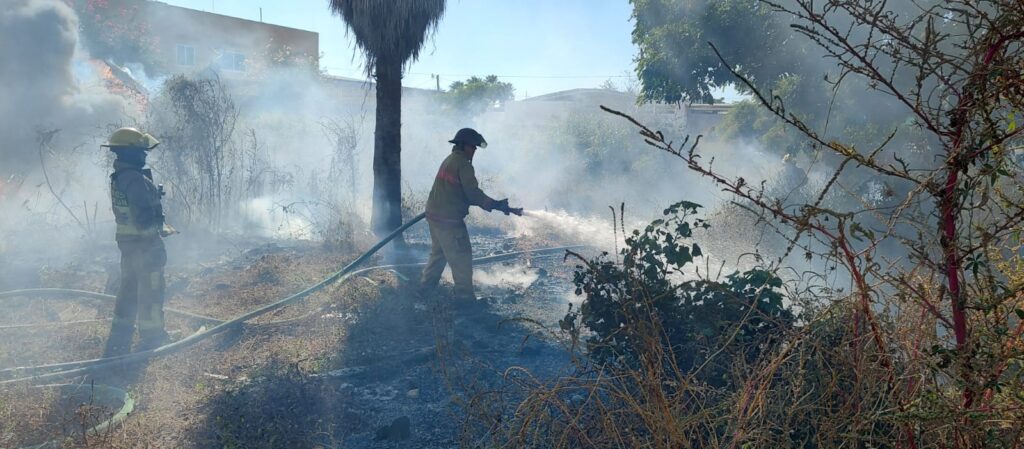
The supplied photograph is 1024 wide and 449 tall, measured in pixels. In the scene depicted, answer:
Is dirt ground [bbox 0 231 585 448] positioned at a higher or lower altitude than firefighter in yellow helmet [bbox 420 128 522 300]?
lower

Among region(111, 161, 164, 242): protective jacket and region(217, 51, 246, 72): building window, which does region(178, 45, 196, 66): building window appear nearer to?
region(217, 51, 246, 72): building window

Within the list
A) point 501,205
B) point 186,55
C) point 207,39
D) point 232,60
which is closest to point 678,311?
point 501,205

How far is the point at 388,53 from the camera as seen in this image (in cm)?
932

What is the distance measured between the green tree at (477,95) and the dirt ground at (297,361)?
20.2 meters

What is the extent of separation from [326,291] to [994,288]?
268 inches

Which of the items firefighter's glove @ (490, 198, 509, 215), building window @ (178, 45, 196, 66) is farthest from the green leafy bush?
building window @ (178, 45, 196, 66)

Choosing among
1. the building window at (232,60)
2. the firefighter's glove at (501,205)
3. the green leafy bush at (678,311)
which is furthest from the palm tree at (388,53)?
the building window at (232,60)

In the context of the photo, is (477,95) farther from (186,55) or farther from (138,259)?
(138,259)

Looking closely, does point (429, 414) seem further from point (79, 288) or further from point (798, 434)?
point (79, 288)

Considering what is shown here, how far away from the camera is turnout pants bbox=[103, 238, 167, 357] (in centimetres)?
595

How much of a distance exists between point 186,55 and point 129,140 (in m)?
29.6

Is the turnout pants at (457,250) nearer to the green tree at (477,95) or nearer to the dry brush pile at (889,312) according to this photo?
the dry brush pile at (889,312)

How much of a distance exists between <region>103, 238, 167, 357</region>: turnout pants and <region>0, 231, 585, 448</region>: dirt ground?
256mm

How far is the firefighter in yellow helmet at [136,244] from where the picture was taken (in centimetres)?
585
